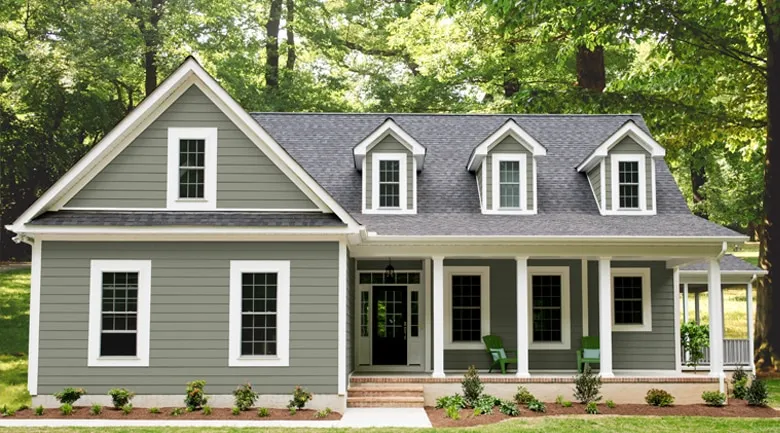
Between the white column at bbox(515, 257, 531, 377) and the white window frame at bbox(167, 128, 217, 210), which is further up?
the white window frame at bbox(167, 128, 217, 210)

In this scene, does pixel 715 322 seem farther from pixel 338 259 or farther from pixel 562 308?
pixel 338 259

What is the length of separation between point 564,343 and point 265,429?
28.7 ft

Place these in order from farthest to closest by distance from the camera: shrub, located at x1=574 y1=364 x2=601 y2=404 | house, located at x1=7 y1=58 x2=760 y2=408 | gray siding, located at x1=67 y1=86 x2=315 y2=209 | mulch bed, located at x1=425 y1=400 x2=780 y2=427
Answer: shrub, located at x1=574 y1=364 x2=601 y2=404 < gray siding, located at x1=67 y1=86 x2=315 y2=209 < house, located at x1=7 y1=58 x2=760 y2=408 < mulch bed, located at x1=425 y1=400 x2=780 y2=427

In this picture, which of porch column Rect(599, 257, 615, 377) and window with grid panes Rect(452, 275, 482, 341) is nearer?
porch column Rect(599, 257, 615, 377)

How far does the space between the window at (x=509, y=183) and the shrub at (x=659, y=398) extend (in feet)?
16.4

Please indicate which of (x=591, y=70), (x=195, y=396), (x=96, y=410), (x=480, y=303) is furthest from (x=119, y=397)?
(x=591, y=70)

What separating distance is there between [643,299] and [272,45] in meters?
22.0

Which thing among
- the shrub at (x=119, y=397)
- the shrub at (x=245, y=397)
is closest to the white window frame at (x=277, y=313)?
the shrub at (x=245, y=397)

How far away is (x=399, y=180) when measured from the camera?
65.1 ft

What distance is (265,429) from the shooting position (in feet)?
45.9

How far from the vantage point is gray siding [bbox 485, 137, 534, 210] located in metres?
19.8

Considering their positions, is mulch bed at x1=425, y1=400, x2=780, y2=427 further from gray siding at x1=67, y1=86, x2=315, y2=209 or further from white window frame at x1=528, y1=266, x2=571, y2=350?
gray siding at x1=67, y1=86, x2=315, y2=209

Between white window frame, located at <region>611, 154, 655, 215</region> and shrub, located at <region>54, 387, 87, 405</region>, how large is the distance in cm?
1204

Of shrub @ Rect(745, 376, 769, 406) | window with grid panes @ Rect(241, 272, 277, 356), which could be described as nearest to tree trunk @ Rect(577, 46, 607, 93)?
shrub @ Rect(745, 376, 769, 406)
